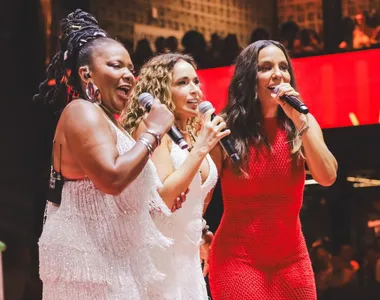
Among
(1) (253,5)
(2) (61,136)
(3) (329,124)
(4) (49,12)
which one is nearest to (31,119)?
(4) (49,12)

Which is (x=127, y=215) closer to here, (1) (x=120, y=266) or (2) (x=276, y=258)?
(1) (x=120, y=266)

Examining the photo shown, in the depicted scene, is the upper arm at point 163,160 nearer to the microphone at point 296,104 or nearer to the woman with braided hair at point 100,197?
the microphone at point 296,104

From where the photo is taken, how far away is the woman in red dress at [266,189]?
3.35m

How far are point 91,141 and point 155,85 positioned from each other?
1.23 m

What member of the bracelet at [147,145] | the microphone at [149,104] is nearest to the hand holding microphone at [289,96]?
the microphone at [149,104]

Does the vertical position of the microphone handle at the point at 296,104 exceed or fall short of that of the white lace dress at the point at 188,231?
it exceeds it

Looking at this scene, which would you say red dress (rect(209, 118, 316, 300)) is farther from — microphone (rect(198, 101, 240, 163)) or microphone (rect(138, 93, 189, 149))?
microphone (rect(138, 93, 189, 149))

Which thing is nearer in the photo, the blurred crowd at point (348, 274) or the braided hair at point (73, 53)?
the braided hair at point (73, 53)

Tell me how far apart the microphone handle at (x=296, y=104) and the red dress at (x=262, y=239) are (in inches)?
10.6

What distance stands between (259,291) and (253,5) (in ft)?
15.3

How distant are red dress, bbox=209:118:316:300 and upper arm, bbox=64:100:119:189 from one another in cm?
103

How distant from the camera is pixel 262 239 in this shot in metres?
3.35

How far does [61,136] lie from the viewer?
2521 millimetres

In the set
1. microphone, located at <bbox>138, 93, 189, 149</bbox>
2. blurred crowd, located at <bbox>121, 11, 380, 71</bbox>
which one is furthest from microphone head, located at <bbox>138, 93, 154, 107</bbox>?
blurred crowd, located at <bbox>121, 11, 380, 71</bbox>
